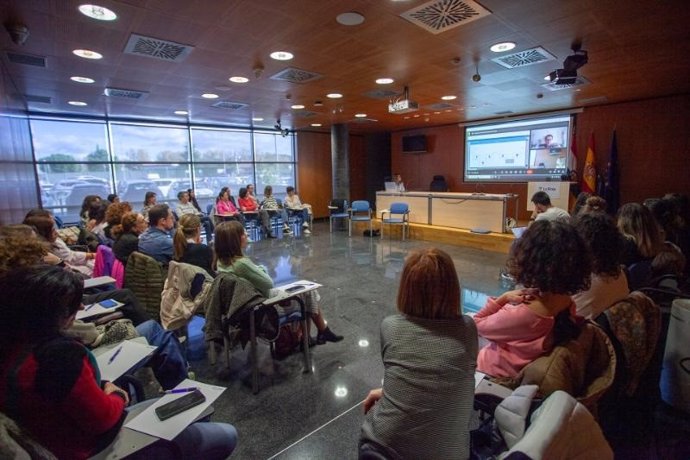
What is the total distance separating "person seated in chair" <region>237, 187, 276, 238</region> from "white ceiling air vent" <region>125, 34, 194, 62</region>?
15.1 ft

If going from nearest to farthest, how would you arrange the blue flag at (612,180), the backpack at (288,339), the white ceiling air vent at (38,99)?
the backpack at (288,339)
the white ceiling air vent at (38,99)
the blue flag at (612,180)

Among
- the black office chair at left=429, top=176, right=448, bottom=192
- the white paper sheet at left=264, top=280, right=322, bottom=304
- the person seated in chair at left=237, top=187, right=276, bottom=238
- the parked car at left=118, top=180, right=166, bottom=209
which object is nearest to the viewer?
the white paper sheet at left=264, top=280, right=322, bottom=304

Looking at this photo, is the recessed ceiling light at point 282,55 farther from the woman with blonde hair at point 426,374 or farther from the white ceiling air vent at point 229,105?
the woman with blonde hair at point 426,374

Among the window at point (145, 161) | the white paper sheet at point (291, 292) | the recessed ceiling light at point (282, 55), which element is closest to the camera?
the white paper sheet at point (291, 292)

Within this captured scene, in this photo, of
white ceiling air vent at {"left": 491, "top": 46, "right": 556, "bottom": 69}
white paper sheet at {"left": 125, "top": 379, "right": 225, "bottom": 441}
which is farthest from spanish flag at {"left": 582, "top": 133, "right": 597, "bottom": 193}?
white paper sheet at {"left": 125, "top": 379, "right": 225, "bottom": 441}

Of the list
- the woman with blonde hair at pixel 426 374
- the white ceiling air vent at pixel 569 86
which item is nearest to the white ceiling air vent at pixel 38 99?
the woman with blonde hair at pixel 426 374

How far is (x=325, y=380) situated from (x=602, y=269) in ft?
6.15

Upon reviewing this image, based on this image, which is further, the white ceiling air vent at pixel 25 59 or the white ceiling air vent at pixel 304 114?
the white ceiling air vent at pixel 304 114

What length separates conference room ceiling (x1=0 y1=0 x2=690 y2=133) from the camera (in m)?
2.73

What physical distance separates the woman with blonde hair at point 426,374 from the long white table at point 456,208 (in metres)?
6.06

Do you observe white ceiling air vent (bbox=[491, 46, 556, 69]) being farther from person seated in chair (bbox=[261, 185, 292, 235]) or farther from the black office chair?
person seated in chair (bbox=[261, 185, 292, 235])

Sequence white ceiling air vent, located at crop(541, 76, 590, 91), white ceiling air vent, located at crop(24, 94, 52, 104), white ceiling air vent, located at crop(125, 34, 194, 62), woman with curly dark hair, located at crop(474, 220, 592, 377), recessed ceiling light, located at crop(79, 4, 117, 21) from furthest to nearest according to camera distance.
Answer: white ceiling air vent, located at crop(24, 94, 52, 104) → white ceiling air vent, located at crop(541, 76, 590, 91) → white ceiling air vent, located at crop(125, 34, 194, 62) → recessed ceiling light, located at crop(79, 4, 117, 21) → woman with curly dark hair, located at crop(474, 220, 592, 377)

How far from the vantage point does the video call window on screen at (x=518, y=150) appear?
25.3 feet

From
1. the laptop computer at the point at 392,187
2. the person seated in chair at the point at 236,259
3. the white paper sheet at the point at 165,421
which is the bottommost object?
the white paper sheet at the point at 165,421
